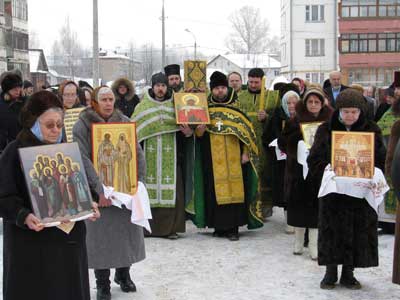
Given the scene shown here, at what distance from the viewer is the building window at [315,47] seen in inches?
1996

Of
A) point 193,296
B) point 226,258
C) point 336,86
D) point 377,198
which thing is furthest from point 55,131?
point 336,86

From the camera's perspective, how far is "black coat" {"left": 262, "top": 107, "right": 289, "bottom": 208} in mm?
8195

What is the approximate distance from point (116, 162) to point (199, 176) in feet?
9.51

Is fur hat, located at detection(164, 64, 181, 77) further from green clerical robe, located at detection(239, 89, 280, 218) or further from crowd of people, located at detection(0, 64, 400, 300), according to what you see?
green clerical robe, located at detection(239, 89, 280, 218)

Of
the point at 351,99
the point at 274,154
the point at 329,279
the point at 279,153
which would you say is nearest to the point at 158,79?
the point at 279,153

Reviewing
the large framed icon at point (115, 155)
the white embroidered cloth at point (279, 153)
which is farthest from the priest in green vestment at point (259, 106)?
the large framed icon at point (115, 155)

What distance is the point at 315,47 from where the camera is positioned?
50938 millimetres

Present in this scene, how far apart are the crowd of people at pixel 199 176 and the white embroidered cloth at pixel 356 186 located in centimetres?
12

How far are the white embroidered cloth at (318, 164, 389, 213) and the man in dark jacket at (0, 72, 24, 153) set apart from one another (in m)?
4.08

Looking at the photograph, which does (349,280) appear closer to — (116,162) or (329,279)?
(329,279)

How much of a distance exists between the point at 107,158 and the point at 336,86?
20.1ft

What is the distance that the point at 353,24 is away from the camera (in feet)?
155

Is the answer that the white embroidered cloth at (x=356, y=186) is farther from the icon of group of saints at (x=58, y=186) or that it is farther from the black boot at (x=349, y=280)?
the icon of group of saints at (x=58, y=186)

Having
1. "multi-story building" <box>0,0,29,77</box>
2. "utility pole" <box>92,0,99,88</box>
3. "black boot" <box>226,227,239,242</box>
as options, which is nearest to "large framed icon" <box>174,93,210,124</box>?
"black boot" <box>226,227,239,242</box>
